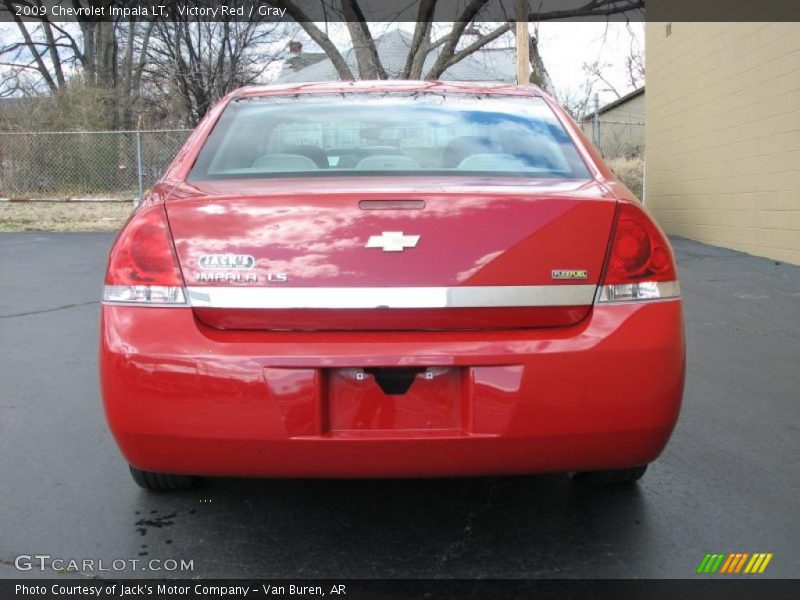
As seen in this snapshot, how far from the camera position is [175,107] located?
31.5 meters

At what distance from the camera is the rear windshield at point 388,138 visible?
108 inches

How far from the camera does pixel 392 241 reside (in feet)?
7.29

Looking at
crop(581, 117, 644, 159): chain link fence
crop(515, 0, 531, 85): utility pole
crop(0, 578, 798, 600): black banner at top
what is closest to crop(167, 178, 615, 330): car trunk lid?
crop(0, 578, 798, 600): black banner at top

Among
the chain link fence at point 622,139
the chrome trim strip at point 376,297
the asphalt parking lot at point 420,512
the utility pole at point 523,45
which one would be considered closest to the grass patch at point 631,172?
the chain link fence at point 622,139

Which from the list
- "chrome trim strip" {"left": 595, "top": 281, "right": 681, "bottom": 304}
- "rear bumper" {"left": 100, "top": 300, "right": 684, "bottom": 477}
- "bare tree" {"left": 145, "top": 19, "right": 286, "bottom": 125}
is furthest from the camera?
"bare tree" {"left": 145, "top": 19, "right": 286, "bottom": 125}

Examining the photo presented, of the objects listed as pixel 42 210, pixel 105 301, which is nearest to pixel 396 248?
pixel 105 301

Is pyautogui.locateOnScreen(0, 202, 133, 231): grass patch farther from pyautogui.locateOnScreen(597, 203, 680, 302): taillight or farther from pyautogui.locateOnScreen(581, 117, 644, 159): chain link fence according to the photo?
pyautogui.locateOnScreen(597, 203, 680, 302): taillight

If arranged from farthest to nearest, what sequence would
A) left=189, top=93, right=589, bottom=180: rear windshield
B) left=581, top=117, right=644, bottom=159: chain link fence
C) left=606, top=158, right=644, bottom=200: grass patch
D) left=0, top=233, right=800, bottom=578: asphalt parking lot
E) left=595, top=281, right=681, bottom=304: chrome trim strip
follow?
left=581, top=117, right=644, bottom=159: chain link fence, left=606, top=158, right=644, bottom=200: grass patch, left=189, top=93, right=589, bottom=180: rear windshield, left=0, top=233, right=800, bottom=578: asphalt parking lot, left=595, top=281, right=681, bottom=304: chrome trim strip

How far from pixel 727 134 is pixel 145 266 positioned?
9.73 meters

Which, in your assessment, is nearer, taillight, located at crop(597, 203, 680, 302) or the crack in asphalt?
taillight, located at crop(597, 203, 680, 302)

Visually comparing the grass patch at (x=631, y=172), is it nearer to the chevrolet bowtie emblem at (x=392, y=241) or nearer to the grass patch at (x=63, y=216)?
the grass patch at (x=63, y=216)

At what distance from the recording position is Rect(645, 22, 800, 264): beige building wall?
8891mm

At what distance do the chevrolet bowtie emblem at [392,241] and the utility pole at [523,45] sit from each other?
12.8 m

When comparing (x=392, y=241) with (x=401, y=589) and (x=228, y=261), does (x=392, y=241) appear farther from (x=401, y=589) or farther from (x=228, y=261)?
(x=401, y=589)
